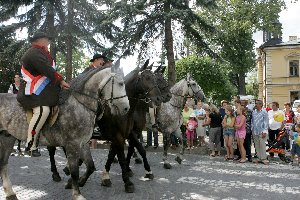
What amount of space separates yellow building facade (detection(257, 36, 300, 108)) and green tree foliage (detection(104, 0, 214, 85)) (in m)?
38.0

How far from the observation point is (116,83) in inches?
276

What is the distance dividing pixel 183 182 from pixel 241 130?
4.87 m

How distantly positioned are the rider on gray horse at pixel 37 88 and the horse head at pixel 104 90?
41 cm

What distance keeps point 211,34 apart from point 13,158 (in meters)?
13.1

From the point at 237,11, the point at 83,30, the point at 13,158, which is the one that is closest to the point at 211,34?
the point at 83,30

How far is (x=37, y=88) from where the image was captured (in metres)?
6.63

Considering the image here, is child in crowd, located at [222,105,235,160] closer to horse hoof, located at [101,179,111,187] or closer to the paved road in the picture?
the paved road

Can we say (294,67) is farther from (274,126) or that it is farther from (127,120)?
(127,120)

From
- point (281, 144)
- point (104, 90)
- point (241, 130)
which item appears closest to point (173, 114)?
point (241, 130)

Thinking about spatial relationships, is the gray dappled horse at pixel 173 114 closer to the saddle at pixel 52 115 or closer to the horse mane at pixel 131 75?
the horse mane at pixel 131 75

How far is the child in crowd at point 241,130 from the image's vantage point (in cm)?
1327

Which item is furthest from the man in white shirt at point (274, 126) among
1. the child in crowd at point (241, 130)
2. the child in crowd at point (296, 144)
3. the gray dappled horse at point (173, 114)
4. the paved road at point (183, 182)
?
the gray dappled horse at point (173, 114)

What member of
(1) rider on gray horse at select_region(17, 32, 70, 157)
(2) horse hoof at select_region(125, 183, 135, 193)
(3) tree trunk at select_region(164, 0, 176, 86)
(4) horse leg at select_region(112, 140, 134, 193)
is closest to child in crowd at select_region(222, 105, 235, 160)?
(4) horse leg at select_region(112, 140, 134, 193)

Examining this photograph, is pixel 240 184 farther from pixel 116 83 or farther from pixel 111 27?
pixel 111 27
